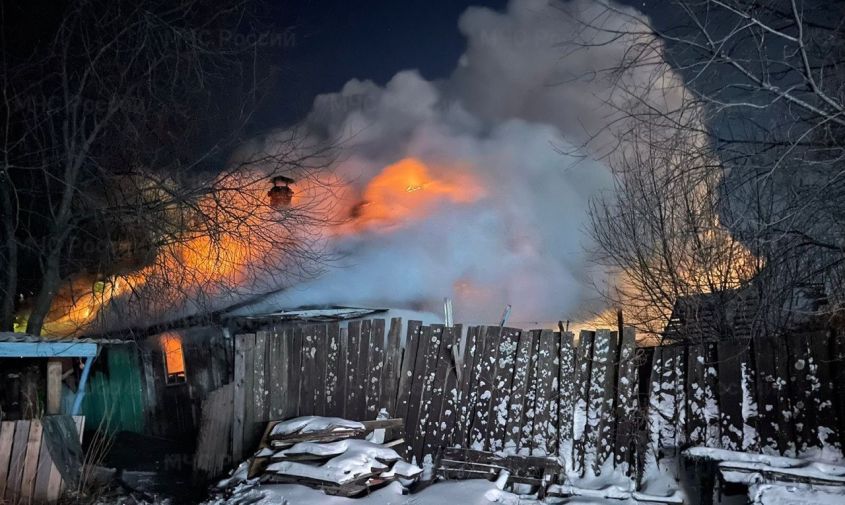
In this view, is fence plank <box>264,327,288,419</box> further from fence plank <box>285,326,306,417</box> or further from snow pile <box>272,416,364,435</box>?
snow pile <box>272,416,364,435</box>

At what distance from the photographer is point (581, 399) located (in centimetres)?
582

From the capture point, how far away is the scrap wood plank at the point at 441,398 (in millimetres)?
6332

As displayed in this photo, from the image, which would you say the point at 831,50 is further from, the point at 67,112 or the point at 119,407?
the point at 119,407

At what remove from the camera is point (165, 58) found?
10242 mm

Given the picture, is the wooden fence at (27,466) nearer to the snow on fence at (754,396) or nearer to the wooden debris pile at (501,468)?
→ the wooden debris pile at (501,468)

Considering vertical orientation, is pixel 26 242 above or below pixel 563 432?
above

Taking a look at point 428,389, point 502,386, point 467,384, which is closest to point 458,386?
point 467,384

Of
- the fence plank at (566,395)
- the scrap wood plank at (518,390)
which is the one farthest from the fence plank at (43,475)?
the fence plank at (566,395)

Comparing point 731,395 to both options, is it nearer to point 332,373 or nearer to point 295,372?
point 332,373

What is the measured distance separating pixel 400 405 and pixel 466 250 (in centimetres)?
1238

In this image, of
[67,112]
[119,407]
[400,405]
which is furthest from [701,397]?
[119,407]

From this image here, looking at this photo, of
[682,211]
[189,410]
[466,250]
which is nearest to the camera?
[682,211]

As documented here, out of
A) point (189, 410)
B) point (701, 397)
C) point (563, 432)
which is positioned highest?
point (701, 397)

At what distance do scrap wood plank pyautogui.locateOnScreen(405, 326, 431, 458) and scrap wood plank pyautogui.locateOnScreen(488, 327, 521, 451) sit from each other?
83cm
